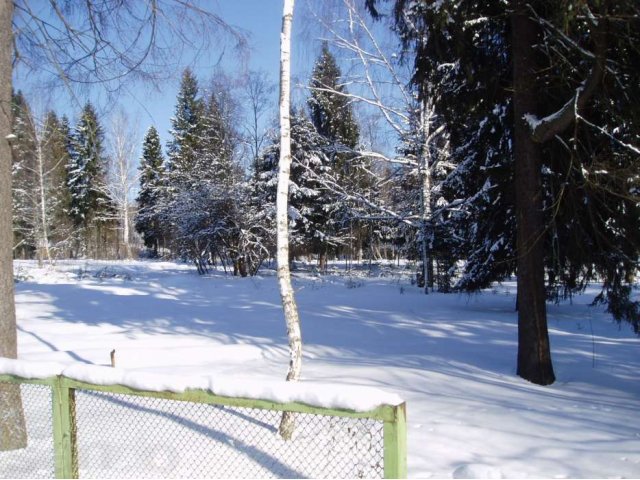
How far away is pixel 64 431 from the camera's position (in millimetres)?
3346

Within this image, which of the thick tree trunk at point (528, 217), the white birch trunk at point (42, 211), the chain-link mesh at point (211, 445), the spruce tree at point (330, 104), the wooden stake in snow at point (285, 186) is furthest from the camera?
the white birch trunk at point (42, 211)

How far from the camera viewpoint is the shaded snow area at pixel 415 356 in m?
4.32

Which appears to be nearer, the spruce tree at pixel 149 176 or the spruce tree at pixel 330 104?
the spruce tree at pixel 330 104

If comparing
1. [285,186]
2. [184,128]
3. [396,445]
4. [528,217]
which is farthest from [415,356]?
[184,128]

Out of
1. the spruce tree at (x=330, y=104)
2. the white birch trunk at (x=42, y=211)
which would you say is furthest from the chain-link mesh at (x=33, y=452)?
the white birch trunk at (x=42, y=211)

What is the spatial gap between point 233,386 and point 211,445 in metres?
1.80

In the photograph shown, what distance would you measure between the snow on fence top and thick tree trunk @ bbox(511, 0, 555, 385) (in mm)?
5846

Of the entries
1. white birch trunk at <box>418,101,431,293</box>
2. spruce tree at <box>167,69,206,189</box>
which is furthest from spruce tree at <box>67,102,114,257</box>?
white birch trunk at <box>418,101,431,293</box>

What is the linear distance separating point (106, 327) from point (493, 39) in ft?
36.2

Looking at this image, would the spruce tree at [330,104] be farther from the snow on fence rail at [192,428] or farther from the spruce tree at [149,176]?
the spruce tree at [149,176]

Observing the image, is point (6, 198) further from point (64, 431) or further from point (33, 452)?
point (64, 431)

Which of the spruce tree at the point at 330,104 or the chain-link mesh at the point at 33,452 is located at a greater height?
the spruce tree at the point at 330,104

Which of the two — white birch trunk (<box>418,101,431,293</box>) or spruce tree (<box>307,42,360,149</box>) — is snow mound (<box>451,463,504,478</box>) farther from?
white birch trunk (<box>418,101,431,293</box>)

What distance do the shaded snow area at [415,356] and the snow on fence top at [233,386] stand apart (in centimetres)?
2
